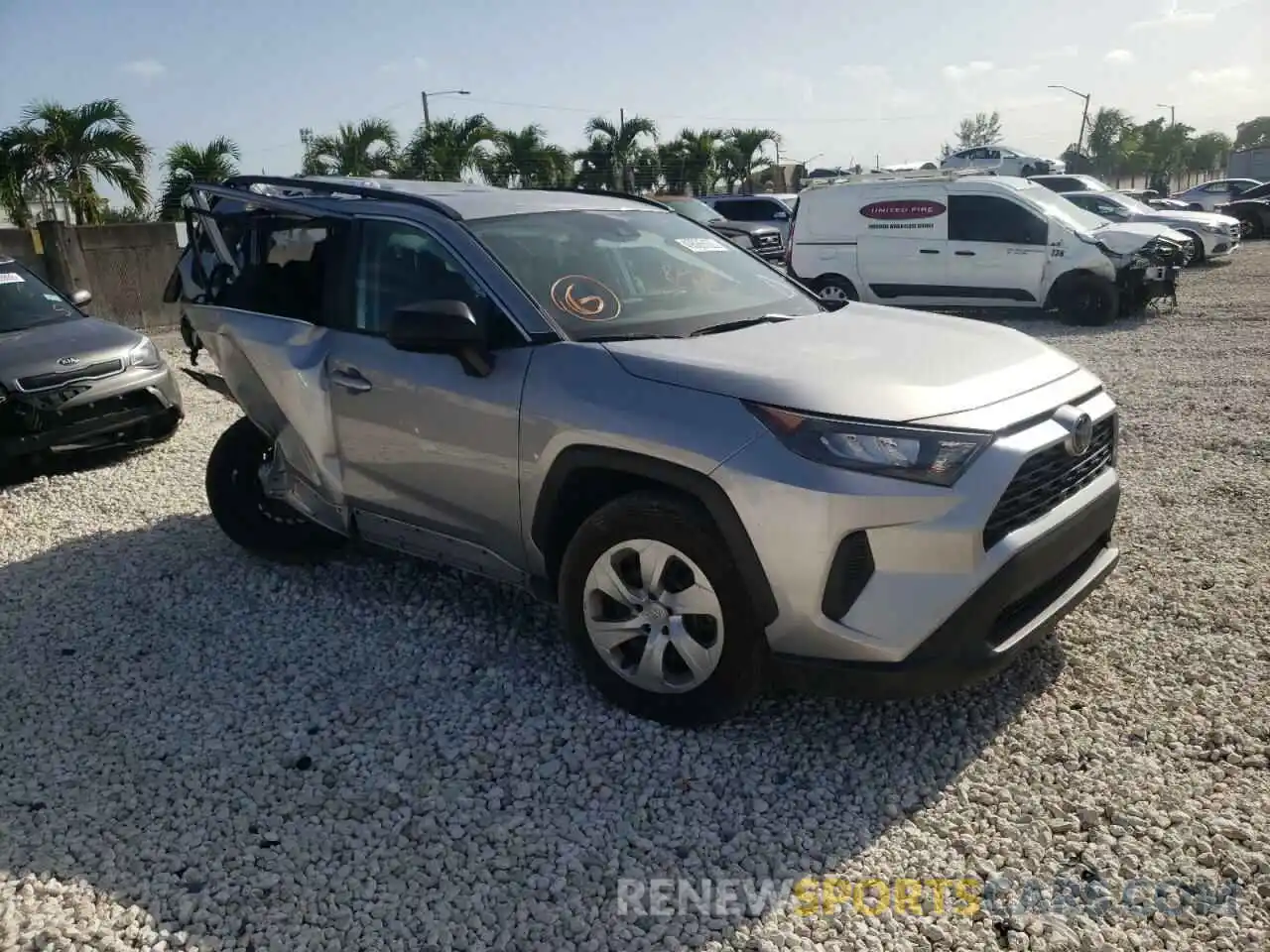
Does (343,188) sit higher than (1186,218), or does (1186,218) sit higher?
(343,188)

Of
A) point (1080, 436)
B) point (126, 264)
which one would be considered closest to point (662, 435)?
point (1080, 436)

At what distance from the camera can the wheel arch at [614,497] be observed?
2902mm

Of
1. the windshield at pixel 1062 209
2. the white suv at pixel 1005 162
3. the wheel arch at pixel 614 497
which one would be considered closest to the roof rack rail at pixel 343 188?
the wheel arch at pixel 614 497

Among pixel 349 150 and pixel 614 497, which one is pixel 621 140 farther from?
pixel 614 497

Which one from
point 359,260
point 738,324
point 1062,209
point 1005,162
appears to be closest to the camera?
point 738,324

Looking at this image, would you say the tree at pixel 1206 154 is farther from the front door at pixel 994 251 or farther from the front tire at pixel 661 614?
the front tire at pixel 661 614

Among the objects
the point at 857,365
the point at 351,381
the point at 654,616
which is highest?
the point at 857,365

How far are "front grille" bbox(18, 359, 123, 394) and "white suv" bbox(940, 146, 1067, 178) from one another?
28072 mm

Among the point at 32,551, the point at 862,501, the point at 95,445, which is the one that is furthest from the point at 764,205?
the point at 862,501

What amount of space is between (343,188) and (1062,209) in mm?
10780

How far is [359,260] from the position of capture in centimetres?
408

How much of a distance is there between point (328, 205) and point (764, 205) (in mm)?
19152

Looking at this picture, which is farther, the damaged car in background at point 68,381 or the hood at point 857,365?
the damaged car in background at point 68,381

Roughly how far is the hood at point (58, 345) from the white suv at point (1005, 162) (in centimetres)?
2773
